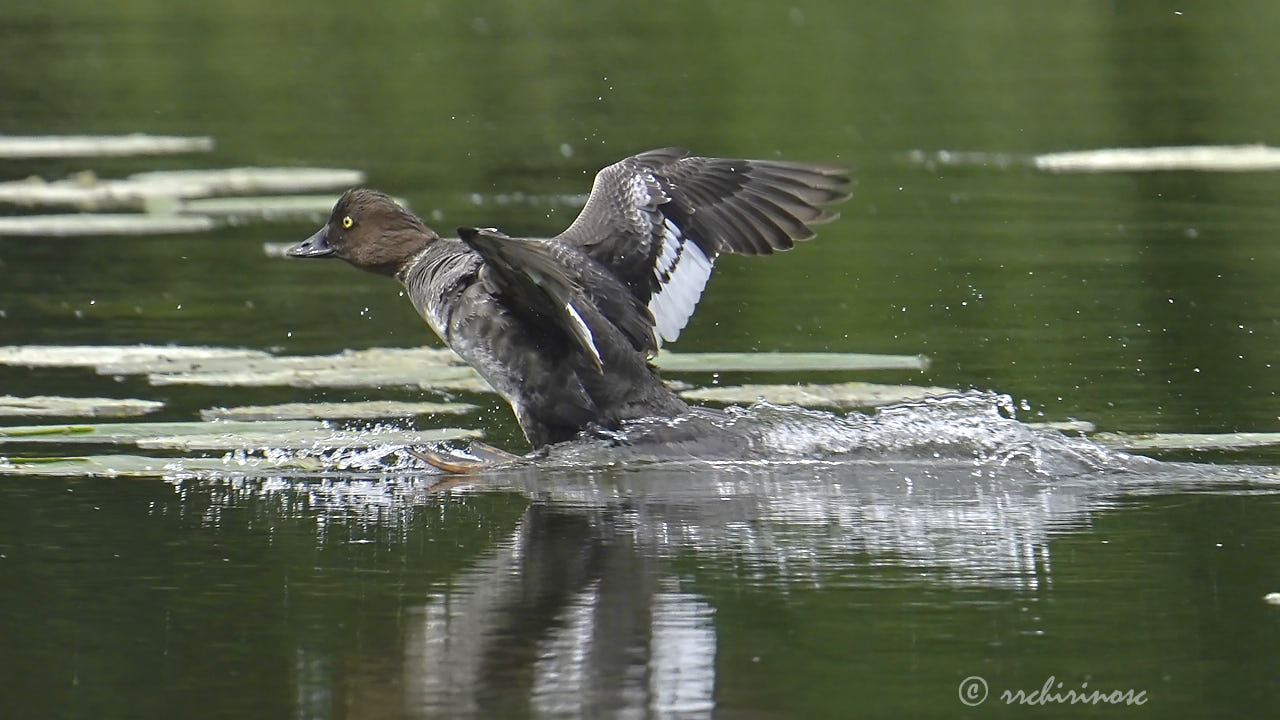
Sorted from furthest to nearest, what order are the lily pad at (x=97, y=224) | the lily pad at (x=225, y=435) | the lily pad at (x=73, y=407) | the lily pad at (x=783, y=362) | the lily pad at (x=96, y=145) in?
the lily pad at (x=96, y=145) → the lily pad at (x=97, y=224) → the lily pad at (x=783, y=362) → the lily pad at (x=73, y=407) → the lily pad at (x=225, y=435)

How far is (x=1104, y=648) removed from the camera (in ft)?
16.5

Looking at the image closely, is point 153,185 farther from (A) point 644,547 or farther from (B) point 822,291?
(A) point 644,547

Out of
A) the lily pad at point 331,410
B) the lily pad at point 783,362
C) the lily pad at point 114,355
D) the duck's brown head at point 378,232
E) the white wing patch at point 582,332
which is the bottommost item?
the lily pad at point 331,410

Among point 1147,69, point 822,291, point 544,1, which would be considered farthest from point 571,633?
point 544,1

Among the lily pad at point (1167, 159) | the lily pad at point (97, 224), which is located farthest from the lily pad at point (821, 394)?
the lily pad at point (1167, 159)

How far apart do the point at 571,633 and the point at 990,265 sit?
6.85 m

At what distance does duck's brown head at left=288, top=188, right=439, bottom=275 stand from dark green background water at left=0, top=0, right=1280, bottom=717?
56cm

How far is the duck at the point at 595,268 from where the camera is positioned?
790cm

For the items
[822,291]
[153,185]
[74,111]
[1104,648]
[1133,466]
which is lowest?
[1104,648]

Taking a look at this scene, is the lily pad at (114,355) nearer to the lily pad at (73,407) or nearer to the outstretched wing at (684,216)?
the lily pad at (73,407)

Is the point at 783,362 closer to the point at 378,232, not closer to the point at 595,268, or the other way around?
the point at 595,268

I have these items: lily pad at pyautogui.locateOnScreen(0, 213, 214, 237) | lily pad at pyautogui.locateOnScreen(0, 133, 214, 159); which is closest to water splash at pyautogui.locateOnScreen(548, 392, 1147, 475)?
lily pad at pyautogui.locateOnScreen(0, 213, 214, 237)

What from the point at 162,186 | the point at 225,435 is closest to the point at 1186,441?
the point at 225,435

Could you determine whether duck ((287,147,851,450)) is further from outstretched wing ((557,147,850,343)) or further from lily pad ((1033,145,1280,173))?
lily pad ((1033,145,1280,173))
